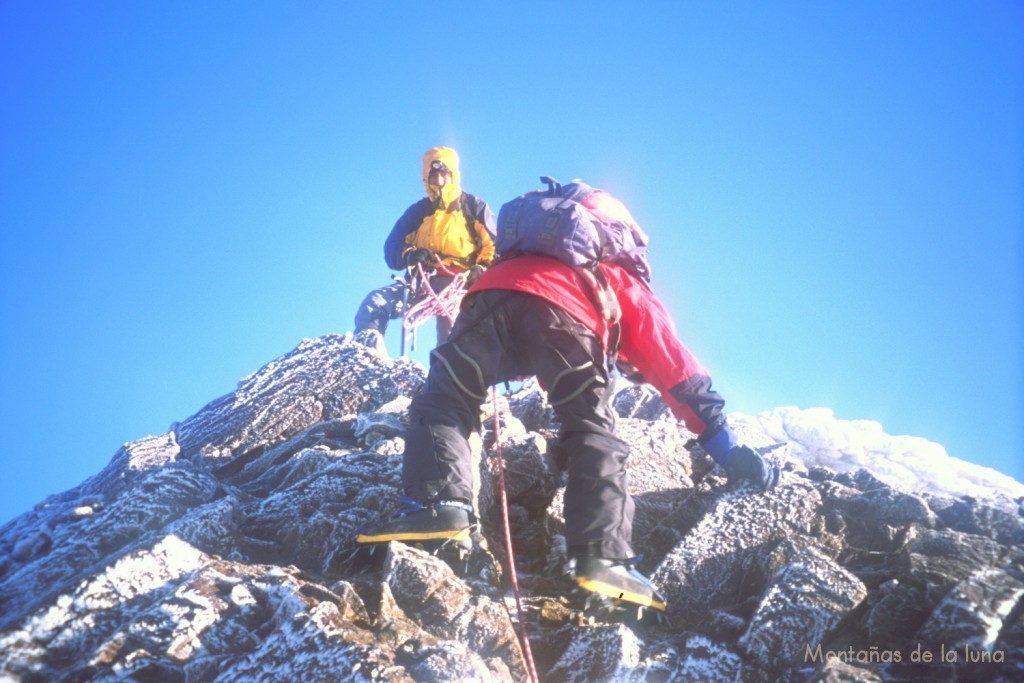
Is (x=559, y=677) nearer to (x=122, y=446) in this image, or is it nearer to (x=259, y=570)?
(x=259, y=570)

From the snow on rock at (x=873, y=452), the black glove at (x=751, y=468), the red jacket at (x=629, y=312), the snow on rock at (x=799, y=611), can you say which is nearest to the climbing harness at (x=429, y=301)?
the red jacket at (x=629, y=312)

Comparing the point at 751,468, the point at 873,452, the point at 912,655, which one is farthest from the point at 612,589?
the point at 873,452

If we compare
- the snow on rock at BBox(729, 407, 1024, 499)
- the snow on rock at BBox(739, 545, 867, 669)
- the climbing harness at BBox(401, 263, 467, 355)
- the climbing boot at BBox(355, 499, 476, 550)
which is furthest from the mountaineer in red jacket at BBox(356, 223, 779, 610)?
the snow on rock at BBox(729, 407, 1024, 499)

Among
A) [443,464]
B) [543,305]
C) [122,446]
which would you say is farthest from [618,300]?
[122,446]

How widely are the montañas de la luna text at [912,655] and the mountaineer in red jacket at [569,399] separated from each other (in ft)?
3.25

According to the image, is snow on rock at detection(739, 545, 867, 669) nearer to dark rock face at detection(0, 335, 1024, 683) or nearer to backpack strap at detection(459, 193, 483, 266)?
dark rock face at detection(0, 335, 1024, 683)

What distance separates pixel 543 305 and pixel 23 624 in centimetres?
366

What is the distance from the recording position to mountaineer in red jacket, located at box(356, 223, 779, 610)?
4.02 metres

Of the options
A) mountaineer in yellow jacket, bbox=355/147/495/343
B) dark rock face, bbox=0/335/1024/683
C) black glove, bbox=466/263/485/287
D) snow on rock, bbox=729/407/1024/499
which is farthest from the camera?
snow on rock, bbox=729/407/1024/499

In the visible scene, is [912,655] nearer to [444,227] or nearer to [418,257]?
[418,257]

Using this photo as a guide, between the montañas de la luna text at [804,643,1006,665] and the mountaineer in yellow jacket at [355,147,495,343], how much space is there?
677cm

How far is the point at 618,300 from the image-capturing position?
500 centimetres

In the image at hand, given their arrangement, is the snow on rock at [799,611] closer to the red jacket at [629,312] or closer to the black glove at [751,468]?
the black glove at [751,468]

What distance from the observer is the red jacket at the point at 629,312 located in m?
4.71
